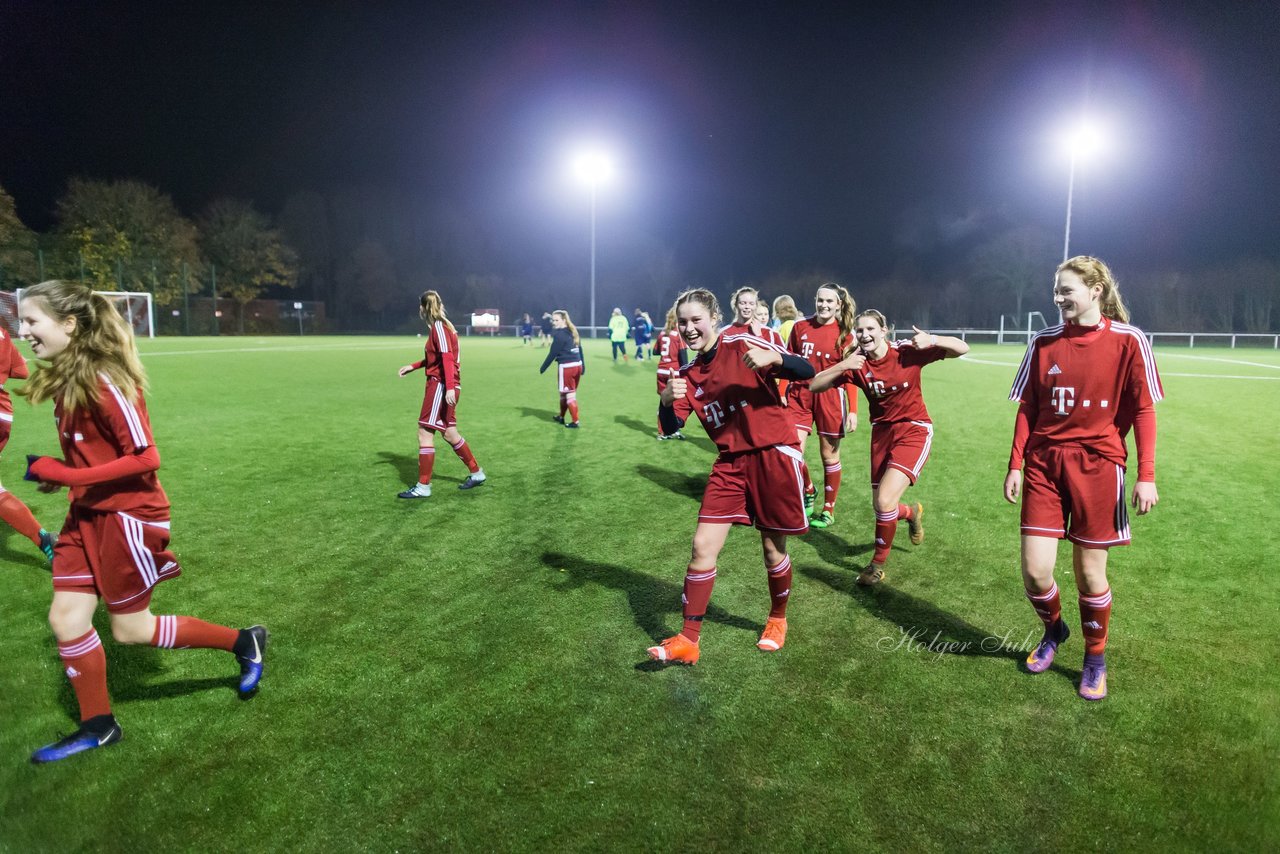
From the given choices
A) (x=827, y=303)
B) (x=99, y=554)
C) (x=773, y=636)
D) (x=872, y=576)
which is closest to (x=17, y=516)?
(x=99, y=554)

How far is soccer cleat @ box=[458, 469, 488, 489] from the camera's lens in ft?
27.3

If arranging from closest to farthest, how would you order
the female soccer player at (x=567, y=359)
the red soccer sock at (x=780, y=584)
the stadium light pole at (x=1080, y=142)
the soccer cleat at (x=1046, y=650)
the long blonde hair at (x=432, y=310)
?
the soccer cleat at (x=1046, y=650) < the red soccer sock at (x=780, y=584) < the long blonde hair at (x=432, y=310) < the female soccer player at (x=567, y=359) < the stadium light pole at (x=1080, y=142)

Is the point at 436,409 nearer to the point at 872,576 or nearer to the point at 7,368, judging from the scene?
the point at 7,368

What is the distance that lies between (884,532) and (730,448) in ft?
6.20

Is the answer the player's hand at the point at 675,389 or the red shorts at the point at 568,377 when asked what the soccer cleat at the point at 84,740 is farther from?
the red shorts at the point at 568,377

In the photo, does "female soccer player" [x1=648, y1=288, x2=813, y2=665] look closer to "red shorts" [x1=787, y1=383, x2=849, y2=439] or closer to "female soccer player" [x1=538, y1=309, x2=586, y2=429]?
"red shorts" [x1=787, y1=383, x2=849, y2=439]

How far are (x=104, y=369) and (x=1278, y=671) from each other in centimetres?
592

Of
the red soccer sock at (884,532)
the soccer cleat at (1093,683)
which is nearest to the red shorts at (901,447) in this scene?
the red soccer sock at (884,532)

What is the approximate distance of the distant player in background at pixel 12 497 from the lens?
5.25 meters

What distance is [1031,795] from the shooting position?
2.95 meters

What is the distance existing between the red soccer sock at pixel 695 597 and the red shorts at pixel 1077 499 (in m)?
1.65

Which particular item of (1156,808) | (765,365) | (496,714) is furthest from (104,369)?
(1156,808)

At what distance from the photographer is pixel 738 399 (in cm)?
398

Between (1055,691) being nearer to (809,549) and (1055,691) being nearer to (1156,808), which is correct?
(1156,808)
